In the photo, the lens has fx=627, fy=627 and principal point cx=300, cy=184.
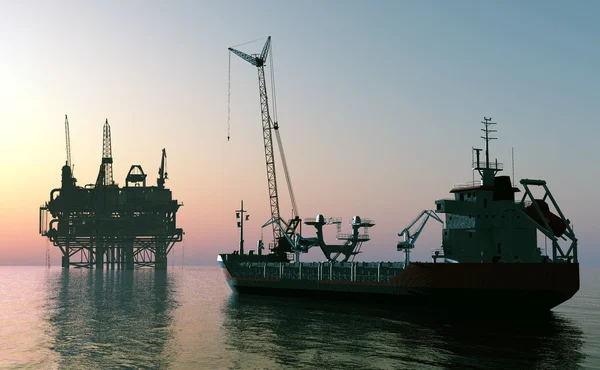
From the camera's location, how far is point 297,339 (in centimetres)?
4059

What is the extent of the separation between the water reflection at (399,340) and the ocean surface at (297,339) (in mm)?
63

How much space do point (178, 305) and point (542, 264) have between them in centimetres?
4063

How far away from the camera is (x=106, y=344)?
39469 millimetres

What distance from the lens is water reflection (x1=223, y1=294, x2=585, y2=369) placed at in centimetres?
3262

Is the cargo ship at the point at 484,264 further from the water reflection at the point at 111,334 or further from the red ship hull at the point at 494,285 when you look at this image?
the water reflection at the point at 111,334

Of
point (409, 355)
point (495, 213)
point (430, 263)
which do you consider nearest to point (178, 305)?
point (430, 263)

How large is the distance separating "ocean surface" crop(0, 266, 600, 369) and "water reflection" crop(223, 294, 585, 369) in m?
0.06

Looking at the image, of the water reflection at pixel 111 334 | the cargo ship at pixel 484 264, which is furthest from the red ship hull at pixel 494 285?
the water reflection at pixel 111 334

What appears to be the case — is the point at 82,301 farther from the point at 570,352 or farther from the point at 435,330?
the point at 570,352

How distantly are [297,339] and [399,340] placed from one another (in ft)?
21.4

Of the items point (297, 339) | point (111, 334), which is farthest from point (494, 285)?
point (111, 334)

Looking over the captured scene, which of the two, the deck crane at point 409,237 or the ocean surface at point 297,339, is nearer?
the ocean surface at point 297,339

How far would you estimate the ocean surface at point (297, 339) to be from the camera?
3288 centimetres

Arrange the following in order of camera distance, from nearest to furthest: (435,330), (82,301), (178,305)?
1. (435,330)
2. (178,305)
3. (82,301)
